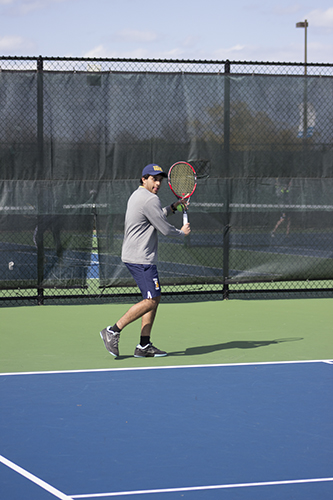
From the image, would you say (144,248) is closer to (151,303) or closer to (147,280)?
(147,280)

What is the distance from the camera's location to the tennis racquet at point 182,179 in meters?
7.23

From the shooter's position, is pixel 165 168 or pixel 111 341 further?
pixel 165 168

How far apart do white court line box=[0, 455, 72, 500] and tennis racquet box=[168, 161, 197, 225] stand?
3.87m

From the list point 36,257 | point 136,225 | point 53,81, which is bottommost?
point 36,257

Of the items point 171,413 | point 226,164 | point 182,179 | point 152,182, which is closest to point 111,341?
point 152,182

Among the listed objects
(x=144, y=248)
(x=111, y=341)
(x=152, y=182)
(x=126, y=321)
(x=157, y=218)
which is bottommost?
(x=111, y=341)

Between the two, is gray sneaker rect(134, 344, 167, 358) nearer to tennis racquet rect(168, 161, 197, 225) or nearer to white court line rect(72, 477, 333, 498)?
Result: tennis racquet rect(168, 161, 197, 225)

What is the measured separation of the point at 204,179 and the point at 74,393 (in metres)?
4.74

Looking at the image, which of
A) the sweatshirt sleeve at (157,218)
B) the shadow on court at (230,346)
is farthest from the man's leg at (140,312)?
the sweatshirt sleeve at (157,218)

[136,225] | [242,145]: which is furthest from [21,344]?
[242,145]

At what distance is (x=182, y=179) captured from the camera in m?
7.38

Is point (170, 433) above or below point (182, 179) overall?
below

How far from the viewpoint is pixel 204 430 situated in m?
4.46

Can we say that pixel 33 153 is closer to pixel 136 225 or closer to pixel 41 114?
pixel 41 114
